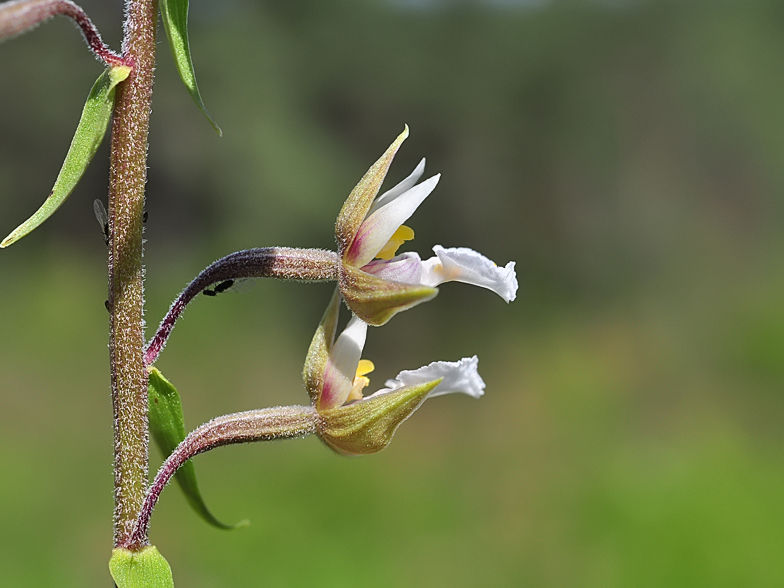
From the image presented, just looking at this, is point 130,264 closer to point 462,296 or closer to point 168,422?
point 168,422

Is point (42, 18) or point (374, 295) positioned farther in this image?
point (374, 295)

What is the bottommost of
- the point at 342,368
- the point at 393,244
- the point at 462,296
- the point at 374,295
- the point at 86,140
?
the point at 342,368

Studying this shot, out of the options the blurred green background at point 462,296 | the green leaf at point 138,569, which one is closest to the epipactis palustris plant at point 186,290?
the green leaf at point 138,569

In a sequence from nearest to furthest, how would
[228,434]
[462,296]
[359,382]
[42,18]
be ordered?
[42,18], [228,434], [359,382], [462,296]

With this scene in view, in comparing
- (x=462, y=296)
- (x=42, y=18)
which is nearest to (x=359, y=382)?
(x=42, y=18)

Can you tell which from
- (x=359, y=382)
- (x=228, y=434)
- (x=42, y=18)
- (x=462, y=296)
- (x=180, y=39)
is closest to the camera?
(x=42, y=18)

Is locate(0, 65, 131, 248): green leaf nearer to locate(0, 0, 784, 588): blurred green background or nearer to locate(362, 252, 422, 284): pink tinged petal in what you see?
locate(362, 252, 422, 284): pink tinged petal
